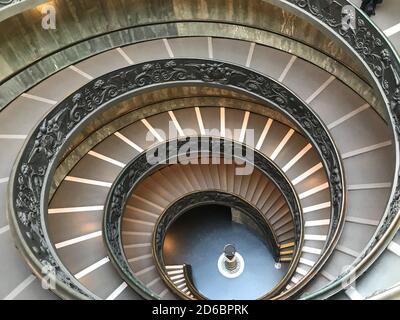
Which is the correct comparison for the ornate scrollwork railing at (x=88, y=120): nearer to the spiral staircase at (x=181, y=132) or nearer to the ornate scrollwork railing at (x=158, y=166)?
the spiral staircase at (x=181, y=132)

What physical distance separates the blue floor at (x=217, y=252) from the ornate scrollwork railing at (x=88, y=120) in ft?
18.2

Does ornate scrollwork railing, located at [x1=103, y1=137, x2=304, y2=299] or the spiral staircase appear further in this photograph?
ornate scrollwork railing, located at [x1=103, y1=137, x2=304, y2=299]

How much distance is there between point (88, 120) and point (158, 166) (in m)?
2.73

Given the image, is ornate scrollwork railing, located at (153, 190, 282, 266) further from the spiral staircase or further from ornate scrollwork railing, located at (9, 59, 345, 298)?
ornate scrollwork railing, located at (9, 59, 345, 298)

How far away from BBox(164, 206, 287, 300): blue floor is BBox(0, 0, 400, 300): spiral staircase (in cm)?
95

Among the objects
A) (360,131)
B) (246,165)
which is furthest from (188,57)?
(360,131)

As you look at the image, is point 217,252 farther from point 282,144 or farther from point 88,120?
point 88,120

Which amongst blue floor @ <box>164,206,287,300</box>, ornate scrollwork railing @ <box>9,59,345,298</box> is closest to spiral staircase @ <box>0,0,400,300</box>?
ornate scrollwork railing @ <box>9,59,345,298</box>

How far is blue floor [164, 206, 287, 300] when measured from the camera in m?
13.0

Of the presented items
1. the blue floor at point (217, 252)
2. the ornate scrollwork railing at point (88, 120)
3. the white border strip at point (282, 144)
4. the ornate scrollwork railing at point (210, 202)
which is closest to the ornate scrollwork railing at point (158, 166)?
the ornate scrollwork railing at point (210, 202)

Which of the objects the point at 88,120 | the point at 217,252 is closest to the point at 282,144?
the point at 217,252

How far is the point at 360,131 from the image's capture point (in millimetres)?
8594
